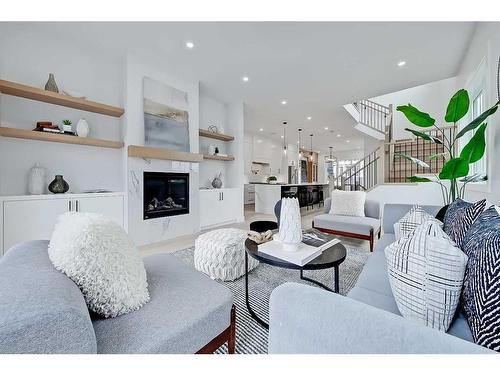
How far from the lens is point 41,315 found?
1.68 ft

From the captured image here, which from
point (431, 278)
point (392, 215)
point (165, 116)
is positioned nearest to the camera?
point (431, 278)

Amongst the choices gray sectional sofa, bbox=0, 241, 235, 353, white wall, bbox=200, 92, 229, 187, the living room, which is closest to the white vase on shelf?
the living room

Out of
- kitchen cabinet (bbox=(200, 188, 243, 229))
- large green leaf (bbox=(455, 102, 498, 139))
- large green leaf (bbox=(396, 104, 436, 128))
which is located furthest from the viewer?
kitchen cabinet (bbox=(200, 188, 243, 229))

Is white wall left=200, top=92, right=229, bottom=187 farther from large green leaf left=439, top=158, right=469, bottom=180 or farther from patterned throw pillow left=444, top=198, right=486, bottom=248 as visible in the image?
patterned throw pillow left=444, top=198, right=486, bottom=248

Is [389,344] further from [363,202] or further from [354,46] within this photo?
[354,46]

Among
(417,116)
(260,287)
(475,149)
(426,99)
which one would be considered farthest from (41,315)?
(426,99)

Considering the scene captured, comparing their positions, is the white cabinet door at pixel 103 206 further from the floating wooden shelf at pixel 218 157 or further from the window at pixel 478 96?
the window at pixel 478 96

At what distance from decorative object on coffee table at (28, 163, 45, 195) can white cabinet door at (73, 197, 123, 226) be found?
407 millimetres

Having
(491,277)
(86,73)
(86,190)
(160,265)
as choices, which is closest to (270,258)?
(160,265)

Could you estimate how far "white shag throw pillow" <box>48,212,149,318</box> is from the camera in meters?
0.76

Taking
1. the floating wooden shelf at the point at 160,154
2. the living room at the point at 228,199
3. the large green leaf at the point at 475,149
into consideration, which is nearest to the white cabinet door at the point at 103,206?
the living room at the point at 228,199

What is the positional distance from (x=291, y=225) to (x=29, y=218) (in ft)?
9.43

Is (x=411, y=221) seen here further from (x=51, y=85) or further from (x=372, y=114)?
(x=372, y=114)

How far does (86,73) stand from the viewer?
305cm
